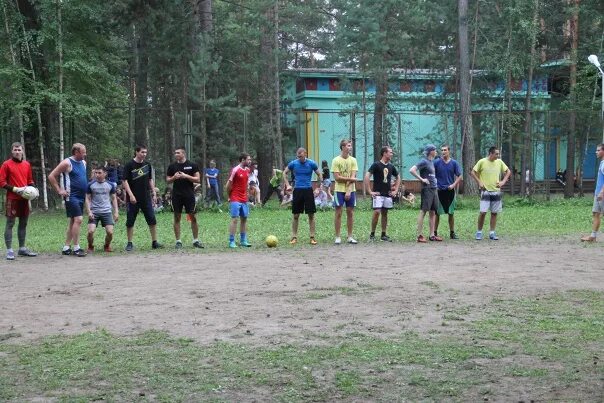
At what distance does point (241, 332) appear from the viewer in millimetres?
7645

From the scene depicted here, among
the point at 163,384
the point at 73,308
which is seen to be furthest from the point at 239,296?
the point at 163,384

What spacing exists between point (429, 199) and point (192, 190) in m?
4.66

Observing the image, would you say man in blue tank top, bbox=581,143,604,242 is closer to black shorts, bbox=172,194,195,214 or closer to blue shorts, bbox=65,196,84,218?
black shorts, bbox=172,194,195,214

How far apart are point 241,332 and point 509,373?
2601mm

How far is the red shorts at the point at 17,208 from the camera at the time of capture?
46.1 ft

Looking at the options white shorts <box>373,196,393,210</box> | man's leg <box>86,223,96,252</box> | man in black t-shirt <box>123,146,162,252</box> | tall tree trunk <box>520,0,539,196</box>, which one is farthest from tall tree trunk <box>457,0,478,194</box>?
man's leg <box>86,223,96,252</box>

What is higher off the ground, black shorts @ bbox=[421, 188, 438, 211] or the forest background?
the forest background

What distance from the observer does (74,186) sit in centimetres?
1447

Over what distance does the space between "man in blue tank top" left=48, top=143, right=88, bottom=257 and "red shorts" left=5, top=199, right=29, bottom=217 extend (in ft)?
1.90

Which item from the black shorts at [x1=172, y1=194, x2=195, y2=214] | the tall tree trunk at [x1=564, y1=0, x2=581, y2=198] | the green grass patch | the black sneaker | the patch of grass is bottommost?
the patch of grass

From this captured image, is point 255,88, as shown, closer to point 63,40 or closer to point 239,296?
point 63,40

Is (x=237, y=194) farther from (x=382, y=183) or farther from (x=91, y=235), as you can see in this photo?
(x=382, y=183)

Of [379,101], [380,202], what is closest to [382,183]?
[380,202]

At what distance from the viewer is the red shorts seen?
14039 mm
